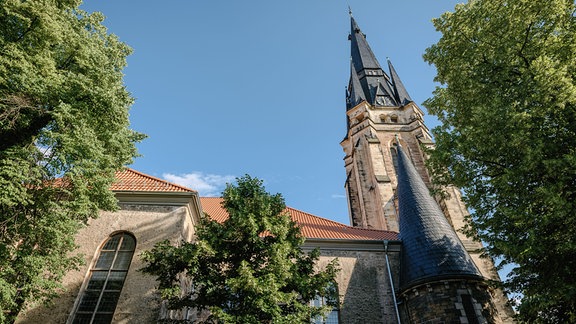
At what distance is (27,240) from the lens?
7.71m

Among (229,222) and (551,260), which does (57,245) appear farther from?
(551,260)

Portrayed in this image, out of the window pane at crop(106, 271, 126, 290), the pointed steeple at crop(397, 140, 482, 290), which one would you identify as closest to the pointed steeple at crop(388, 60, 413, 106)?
the pointed steeple at crop(397, 140, 482, 290)

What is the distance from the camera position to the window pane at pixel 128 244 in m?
10.6

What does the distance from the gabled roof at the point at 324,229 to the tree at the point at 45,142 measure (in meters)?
5.92

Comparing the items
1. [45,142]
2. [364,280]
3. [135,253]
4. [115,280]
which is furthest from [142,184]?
[364,280]

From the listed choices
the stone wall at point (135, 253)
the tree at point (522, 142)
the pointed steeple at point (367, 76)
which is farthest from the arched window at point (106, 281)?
the pointed steeple at point (367, 76)

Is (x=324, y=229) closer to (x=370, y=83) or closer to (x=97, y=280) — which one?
(x=97, y=280)

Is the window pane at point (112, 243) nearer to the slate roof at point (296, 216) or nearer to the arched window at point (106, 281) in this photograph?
the arched window at point (106, 281)

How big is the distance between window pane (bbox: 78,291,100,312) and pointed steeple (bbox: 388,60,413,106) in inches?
A: 1052

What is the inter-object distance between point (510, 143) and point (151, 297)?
33.4 feet

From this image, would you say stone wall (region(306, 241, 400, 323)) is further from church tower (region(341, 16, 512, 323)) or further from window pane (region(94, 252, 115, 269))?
window pane (region(94, 252, 115, 269))

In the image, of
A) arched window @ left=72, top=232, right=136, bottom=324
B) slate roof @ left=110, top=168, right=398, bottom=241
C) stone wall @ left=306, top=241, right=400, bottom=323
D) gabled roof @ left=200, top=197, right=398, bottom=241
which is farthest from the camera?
gabled roof @ left=200, top=197, right=398, bottom=241

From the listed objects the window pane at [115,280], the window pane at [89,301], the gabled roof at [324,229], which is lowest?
the window pane at [89,301]

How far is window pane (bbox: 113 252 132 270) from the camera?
10219mm
